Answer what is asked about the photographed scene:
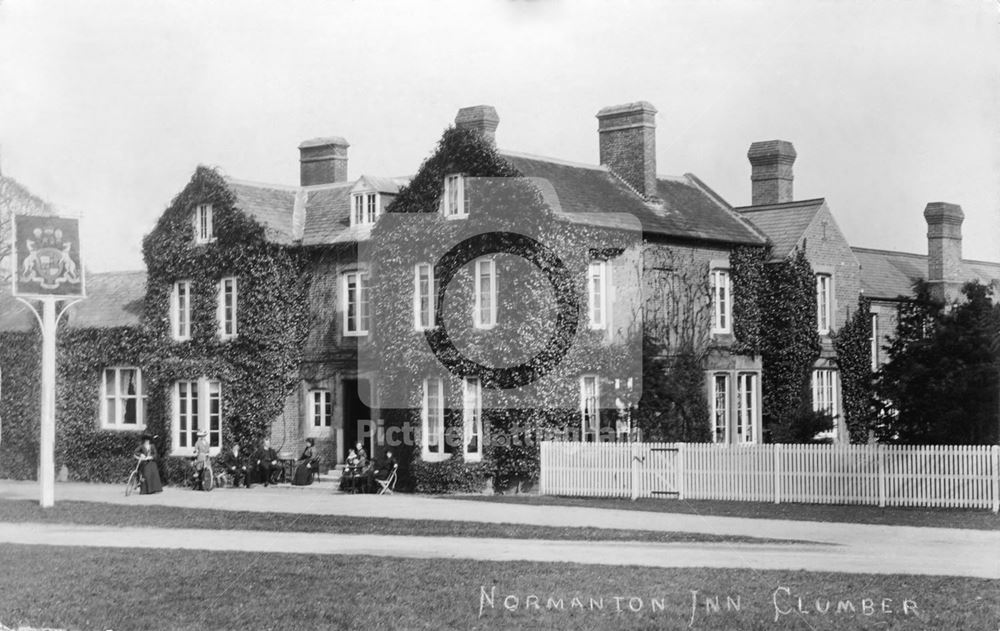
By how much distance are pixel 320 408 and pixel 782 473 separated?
553 inches

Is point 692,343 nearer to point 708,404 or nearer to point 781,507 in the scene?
point 708,404

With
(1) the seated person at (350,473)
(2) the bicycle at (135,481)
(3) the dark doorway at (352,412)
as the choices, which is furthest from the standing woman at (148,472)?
(3) the dark doorway at (352,412)

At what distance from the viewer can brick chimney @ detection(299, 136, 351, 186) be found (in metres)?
37.4

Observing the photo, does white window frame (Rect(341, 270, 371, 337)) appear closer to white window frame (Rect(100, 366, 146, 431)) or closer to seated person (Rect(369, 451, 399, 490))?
seated person (Rect(369, 451, 399, 490))

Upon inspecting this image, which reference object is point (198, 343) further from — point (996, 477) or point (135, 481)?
point (996, 477)

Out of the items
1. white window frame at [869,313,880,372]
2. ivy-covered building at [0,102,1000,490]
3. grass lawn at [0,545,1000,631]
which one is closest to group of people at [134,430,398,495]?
ivy-covered building at [0,102,1000,490]

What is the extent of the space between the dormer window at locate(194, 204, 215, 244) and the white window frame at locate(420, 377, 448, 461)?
877 cm

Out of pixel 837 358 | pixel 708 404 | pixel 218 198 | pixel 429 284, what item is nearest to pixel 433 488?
pixel 429 284

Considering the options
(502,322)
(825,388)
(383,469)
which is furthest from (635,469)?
(825,388)

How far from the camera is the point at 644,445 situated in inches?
1076

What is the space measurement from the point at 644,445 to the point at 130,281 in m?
19.5

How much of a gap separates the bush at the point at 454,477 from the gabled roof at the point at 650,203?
6.49 m

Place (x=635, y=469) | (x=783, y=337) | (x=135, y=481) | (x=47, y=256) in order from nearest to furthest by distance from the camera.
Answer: (x=47, y=256) → (x=635, y=469) → (x=135, y=481) → (x=783, y=337)

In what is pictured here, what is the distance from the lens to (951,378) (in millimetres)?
25031
